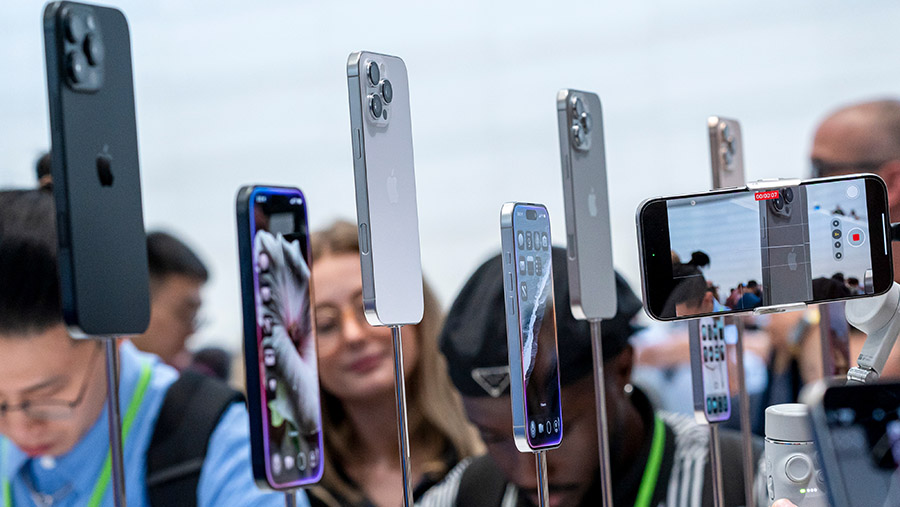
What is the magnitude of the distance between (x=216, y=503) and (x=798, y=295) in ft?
3.43

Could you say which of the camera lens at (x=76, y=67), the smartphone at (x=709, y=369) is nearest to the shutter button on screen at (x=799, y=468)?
the smartphone at (x=709, y=369)

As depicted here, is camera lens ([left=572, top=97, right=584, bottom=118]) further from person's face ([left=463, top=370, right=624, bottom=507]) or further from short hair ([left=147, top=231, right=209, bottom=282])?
short hair ([left=147, top=231, right=209, bottom=282])

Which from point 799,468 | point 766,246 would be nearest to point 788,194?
point 766,246

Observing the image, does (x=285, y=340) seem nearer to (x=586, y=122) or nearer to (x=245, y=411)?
(x=586, y=122)

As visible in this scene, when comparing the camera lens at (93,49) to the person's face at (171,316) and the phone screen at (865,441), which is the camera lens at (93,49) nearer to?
the phone screen at (865,441)

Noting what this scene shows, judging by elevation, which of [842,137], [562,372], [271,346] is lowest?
[562,372]

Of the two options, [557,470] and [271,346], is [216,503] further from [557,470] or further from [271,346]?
[271,346]

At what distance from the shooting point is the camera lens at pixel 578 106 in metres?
1.09

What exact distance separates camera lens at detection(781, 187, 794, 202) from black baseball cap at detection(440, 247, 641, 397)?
0.76m

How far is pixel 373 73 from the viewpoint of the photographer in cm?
89

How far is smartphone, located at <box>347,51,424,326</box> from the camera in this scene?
85 cm

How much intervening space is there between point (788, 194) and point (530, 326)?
26 cm

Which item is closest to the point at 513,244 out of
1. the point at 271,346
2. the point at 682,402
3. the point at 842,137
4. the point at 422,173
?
the point at 271,346

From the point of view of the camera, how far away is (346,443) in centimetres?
194
